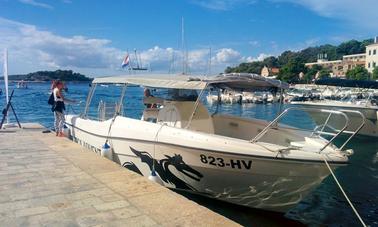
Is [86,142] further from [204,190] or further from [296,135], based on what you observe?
[296,135]

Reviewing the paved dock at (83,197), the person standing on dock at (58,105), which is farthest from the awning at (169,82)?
the person standing on dock at (58,105)

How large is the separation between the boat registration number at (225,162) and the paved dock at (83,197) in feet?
4.61

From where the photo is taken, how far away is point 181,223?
4.86m

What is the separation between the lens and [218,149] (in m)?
7.25

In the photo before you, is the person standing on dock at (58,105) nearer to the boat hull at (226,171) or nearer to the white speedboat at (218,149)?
the white speedboat at (218,149)

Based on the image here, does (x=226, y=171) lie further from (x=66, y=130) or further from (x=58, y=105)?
(x=66, y=130)

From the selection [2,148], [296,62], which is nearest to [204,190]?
[2,148]

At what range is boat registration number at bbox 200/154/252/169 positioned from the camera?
282 inches

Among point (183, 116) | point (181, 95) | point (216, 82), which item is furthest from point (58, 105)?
point (216, 82)

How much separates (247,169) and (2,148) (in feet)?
22.0

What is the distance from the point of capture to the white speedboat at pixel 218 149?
7008mm

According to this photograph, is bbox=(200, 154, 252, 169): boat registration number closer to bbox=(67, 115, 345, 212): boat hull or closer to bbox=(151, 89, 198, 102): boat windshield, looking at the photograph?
bbox=(67, 115, 345, 212): boat hull

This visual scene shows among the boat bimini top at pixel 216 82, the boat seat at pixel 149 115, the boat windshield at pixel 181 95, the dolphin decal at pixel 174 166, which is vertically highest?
the boat bimini top at pixel 216 82

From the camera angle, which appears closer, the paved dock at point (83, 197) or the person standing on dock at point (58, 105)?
the paved dock at point (83, 197)
